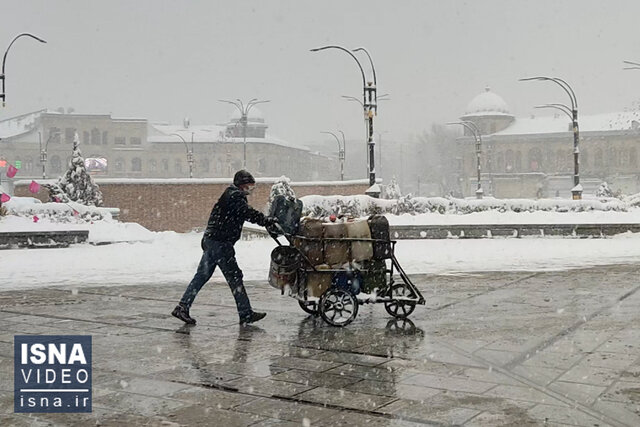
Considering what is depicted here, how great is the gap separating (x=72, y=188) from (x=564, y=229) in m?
19.7

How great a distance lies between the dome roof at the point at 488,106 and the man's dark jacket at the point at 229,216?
99.6 m

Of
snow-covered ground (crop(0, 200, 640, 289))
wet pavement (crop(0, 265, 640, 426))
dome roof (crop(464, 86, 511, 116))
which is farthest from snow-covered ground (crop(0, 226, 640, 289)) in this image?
dome roof (crop(464, 86, 511, 116))

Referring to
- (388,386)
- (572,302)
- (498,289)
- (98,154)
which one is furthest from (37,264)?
(98,154)

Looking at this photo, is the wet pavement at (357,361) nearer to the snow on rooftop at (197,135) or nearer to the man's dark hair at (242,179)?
the man's dark hair at (242,179)

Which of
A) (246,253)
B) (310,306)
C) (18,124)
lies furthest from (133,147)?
(310,306)

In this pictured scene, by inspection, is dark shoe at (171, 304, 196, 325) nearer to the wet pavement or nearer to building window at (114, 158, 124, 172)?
the wet pavement

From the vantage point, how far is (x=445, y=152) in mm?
115500

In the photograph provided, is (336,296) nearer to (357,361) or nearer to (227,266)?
(227,266)

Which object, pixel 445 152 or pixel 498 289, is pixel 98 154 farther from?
pixel 498 289

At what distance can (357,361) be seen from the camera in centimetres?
706

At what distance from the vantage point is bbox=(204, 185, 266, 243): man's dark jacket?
8914 mm

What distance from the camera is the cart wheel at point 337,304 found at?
887cm

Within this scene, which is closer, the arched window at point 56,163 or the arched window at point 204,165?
the arched window at point 56,163

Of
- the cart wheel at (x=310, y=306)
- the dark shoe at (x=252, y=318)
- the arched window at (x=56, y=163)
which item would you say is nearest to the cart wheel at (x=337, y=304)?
the cart wheel at (x=310, y=306)
